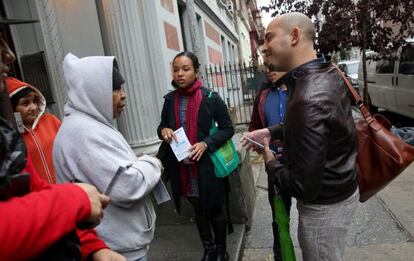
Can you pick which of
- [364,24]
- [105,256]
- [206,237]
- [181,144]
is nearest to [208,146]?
[181,144]

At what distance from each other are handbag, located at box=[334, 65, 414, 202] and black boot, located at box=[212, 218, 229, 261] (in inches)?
58.9

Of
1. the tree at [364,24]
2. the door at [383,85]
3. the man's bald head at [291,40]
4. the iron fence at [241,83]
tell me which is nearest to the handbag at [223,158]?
the man's bald head at [291,40]

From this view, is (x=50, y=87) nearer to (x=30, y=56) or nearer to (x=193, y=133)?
(x=30, y=56)

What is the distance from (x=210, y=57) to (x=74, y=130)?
12265 mm

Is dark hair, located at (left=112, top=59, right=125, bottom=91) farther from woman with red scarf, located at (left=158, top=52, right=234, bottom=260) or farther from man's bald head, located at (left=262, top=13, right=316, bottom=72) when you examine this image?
woman with red scarf, located at (left=158, top=52, right=234, bottom=260)

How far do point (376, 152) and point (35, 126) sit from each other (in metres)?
2.22

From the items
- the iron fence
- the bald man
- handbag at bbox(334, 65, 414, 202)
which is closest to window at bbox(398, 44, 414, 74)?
the iron fence

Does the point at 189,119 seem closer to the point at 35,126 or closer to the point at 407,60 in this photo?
the point at 35,126

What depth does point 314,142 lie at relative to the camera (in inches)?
71.5

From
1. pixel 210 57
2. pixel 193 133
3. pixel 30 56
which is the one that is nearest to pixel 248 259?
pixel 193 133

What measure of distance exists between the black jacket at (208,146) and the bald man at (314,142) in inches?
42.9

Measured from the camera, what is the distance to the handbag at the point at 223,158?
10.7 feet

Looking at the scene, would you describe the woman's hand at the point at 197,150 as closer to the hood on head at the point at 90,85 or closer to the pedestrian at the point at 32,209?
the hood on head at the point at 90,85

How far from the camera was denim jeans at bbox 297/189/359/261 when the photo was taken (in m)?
2.06
